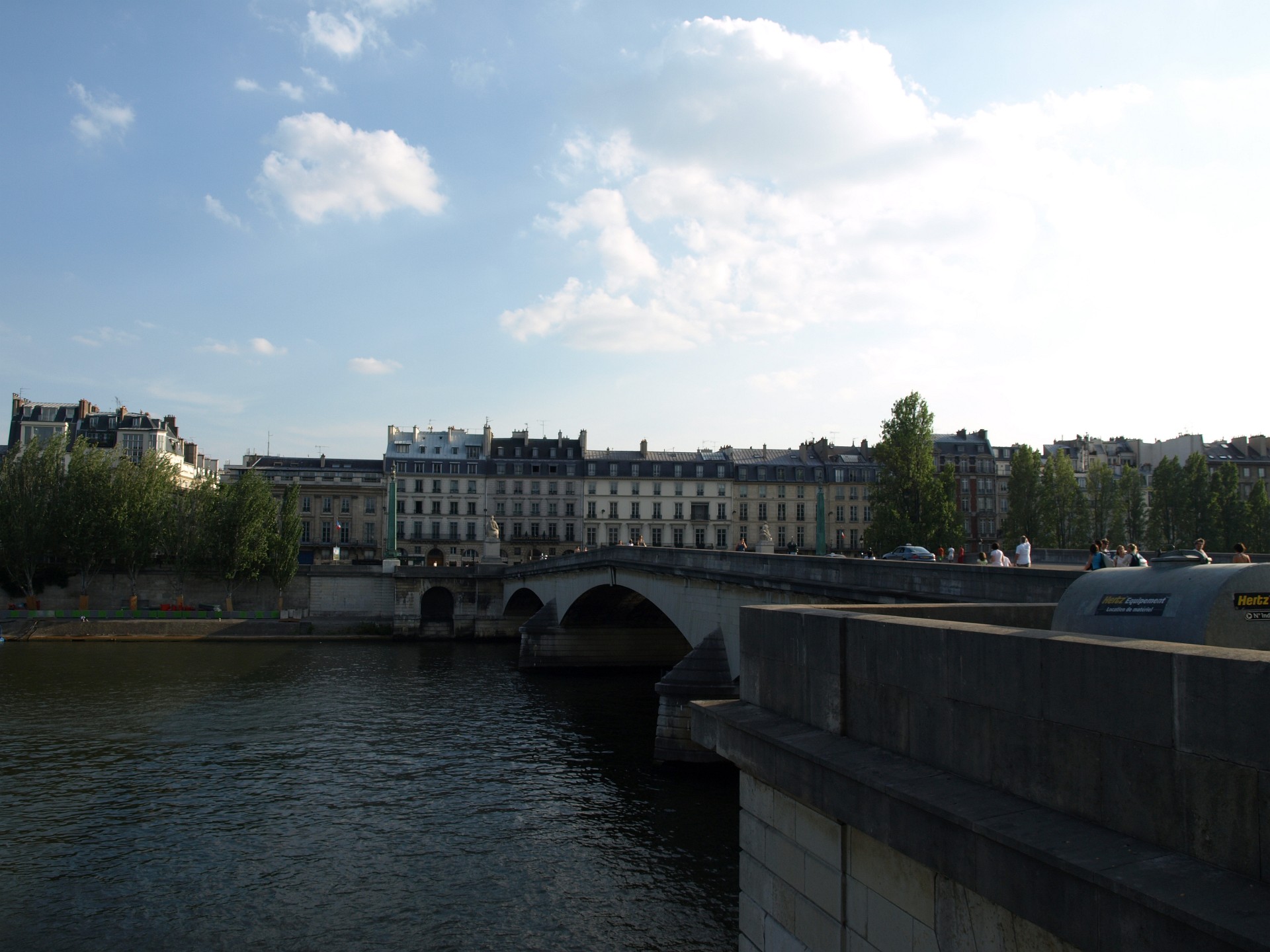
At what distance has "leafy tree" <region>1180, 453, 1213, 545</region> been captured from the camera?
6738cm

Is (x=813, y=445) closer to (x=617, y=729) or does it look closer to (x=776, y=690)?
(x=617, y=729)

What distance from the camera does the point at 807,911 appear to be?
7.41 m

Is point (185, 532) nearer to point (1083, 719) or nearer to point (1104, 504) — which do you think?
point (1104, 504)

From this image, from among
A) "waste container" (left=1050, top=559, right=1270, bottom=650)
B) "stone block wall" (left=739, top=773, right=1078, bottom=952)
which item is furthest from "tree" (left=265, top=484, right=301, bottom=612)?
"waste container" (left=1050, top=559, right=1270, bottom=650)

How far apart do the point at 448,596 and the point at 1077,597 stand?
66.0 metres

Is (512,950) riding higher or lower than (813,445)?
lower

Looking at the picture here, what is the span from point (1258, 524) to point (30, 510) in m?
86.0

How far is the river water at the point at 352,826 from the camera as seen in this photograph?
1597cm

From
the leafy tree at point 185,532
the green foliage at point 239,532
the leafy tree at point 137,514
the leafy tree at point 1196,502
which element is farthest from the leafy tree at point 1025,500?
the leafy tree at point 137,514

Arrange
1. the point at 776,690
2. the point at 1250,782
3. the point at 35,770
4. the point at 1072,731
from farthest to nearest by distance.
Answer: the point at 35,770 → the point at 776,690 → the point at 1072,731 → the point at 1250,782

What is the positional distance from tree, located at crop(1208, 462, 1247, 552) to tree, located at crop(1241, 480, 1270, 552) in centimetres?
37

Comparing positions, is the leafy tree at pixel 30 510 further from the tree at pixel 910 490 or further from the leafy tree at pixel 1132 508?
the leafy tree at pixel 1132 508

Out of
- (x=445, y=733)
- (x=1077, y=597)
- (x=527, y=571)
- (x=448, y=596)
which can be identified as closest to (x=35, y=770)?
(x=445, y=733)

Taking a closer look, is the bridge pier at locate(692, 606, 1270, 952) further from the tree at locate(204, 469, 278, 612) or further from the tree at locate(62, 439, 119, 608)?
the tree at locate(62, 439, 119, 608)
